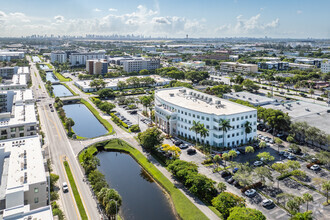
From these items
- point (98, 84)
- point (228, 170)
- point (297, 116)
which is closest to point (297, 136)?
point (297, 116)

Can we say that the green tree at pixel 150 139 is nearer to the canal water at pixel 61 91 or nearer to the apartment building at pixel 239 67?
the canal water at pixel 61 91

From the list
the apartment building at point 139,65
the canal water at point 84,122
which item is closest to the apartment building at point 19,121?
the canal water at point 84,122

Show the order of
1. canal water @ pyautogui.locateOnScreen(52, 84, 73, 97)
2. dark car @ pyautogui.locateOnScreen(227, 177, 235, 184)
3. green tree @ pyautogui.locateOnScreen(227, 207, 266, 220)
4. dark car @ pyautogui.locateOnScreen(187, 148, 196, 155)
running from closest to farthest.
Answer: green tree @ pyautogui.locateOnScreen(227, 207, 266, 220) < dark car @ pyautogui.locateOnScreen(227, 177, 235, 184) < dark car @ pyautogui.locateOnScreen(187, 148, 196, 155) < canal water @ pyautogui.locateOnScreen(52, 84, 73, 97)

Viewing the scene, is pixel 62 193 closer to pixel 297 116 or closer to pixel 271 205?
pixel 271 205

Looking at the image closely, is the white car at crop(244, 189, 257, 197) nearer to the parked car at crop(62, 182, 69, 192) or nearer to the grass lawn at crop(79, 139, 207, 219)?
the grass lawn at crop(79, 139, 207, 219)

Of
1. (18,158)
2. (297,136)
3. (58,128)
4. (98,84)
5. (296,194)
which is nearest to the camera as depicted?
(18,158)

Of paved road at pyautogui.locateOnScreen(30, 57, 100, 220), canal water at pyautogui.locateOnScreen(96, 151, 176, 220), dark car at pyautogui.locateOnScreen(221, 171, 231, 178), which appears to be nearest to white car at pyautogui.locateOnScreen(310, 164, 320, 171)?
dark car at pyautogui.locateOnScreen(221, 171, 231, 178)

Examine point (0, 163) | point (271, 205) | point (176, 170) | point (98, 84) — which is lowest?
point (271, 205)
